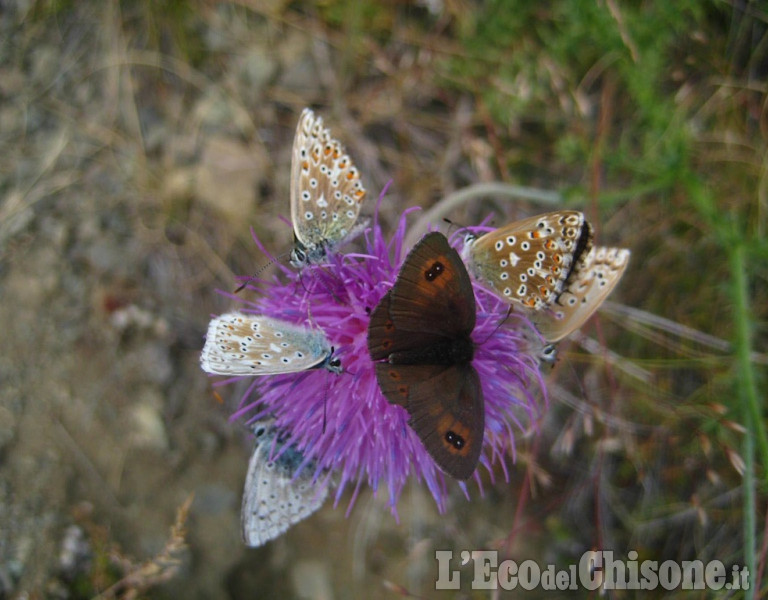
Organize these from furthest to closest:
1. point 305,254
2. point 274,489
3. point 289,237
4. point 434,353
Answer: point 289,237, point 274,489, point 305,254, point 434,353

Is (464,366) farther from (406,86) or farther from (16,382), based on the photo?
(16,382)

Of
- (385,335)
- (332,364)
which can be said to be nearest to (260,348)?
(332,364)

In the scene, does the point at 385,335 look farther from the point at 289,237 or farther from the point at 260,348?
the point at 289,237

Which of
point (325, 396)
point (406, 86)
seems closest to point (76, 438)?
point (325, 396)

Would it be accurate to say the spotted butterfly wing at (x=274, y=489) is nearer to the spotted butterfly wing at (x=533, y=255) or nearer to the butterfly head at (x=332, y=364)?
the butterfly head at (x=332, y=364)

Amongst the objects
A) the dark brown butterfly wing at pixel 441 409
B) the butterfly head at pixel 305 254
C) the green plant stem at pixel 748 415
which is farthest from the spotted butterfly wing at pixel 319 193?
the green plant stem at pixel 748 415
